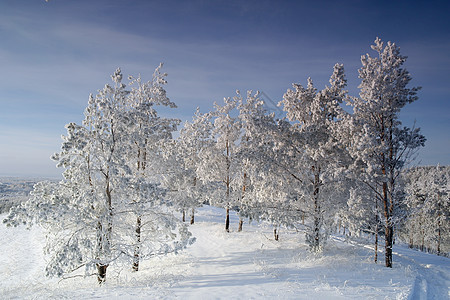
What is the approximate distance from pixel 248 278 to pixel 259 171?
244 inches

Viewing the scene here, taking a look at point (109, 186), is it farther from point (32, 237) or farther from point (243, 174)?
point (32, 237)

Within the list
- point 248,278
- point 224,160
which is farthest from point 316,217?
point 224,160

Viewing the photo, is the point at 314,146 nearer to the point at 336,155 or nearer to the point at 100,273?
the point at 336,155

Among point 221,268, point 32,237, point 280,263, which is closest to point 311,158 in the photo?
point 280,263

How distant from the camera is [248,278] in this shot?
410 inches

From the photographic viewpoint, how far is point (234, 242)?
680 inches

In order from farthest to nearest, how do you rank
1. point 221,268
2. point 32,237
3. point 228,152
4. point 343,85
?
point 32,237 < point 228,152 < point 343,85 < point 221,268

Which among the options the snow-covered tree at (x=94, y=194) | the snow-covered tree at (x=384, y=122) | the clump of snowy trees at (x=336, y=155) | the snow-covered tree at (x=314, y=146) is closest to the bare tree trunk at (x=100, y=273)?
the snow-covered tree at (x=94, y=194)

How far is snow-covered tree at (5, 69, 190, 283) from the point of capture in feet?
29.3

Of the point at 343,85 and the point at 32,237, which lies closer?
the point at 343,85

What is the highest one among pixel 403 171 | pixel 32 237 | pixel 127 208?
pixel 403 171

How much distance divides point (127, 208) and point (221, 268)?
17.8ft

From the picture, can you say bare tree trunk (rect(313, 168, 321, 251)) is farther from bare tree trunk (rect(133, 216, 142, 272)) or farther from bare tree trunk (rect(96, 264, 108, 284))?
bare tree trunk (rect(96, 264, 108, 284))

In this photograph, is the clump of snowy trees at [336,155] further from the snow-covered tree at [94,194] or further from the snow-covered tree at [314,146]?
the snow-covered tree at [94,194]
